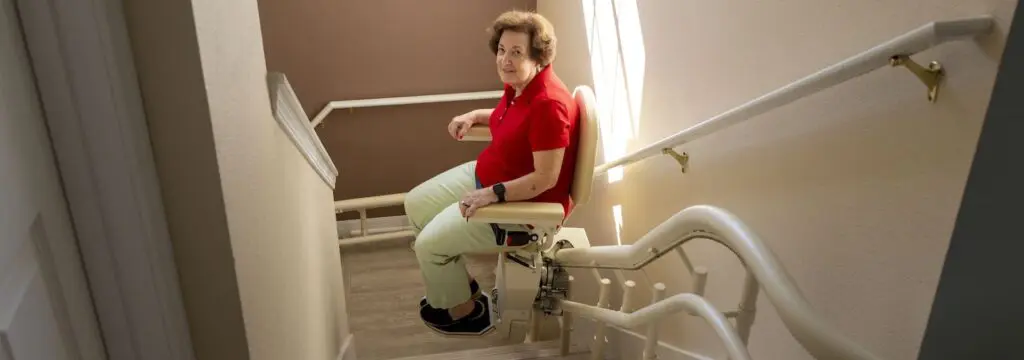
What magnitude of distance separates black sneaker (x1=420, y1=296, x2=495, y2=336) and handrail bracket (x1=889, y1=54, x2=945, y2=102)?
74.5 inches

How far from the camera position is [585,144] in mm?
2156

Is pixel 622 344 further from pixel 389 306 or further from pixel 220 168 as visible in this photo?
pixel 220 168

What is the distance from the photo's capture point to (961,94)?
96 cm

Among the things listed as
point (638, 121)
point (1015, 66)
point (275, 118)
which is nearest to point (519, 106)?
point (638, 121)

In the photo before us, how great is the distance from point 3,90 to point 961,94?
1123 millimetres

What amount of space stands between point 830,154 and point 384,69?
95.1 inches

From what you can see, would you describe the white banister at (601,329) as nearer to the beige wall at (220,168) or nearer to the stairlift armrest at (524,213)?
the stairlift armrest at (524,213)

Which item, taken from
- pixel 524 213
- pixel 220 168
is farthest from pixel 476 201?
pixel 220 168

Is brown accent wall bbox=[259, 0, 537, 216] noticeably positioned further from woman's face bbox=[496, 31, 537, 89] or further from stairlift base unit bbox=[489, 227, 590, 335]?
woman's face bbox=[496, 31, 537, 89]

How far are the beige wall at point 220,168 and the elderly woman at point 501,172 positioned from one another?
0.85 m

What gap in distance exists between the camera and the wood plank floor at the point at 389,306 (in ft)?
9.55

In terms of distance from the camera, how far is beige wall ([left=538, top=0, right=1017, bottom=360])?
1014 mm

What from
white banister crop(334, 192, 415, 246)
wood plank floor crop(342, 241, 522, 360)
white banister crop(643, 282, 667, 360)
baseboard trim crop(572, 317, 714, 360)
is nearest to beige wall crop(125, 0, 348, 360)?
white banister crop(643, 282, 667, 360)

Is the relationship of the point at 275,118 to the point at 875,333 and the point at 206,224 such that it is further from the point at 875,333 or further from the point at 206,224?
the point at 875,333
